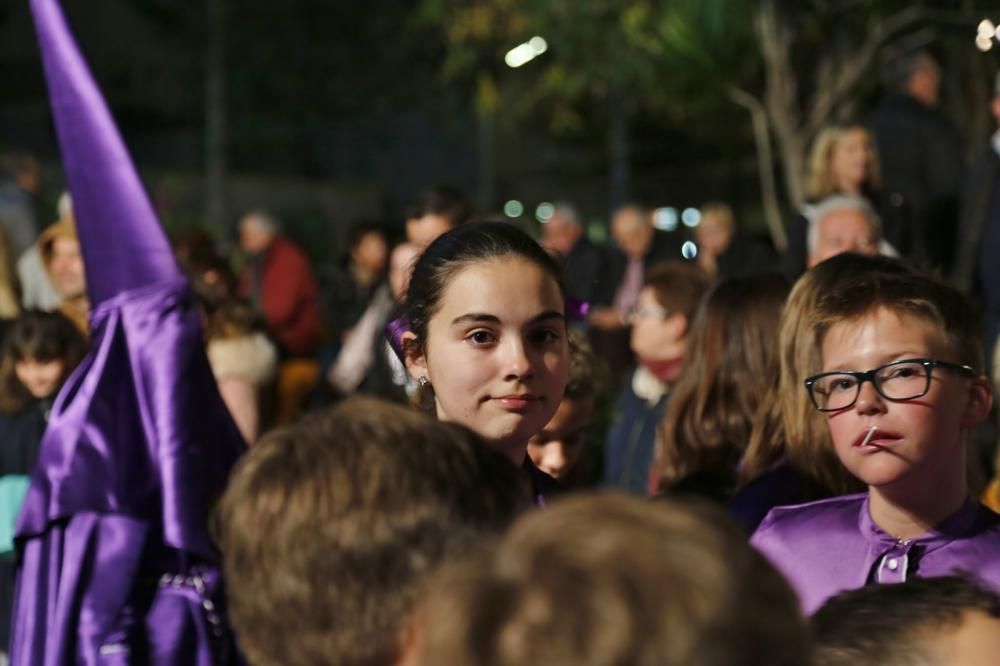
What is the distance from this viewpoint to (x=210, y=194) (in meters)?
22.3

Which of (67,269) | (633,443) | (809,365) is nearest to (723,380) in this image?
(809,365)

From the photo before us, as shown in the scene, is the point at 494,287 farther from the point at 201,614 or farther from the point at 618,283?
the point at 618,283

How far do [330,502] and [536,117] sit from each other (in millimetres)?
25387

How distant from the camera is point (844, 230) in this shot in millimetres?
5738

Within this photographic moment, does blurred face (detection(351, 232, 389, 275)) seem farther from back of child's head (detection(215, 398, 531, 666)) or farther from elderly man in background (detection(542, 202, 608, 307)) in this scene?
back of child's head (detection(215, 398, 531, 666))

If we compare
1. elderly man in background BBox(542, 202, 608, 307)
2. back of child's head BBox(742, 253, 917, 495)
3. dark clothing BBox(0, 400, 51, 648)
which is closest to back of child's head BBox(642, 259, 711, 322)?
back of child's head BBox(742, 253, 917, 495)

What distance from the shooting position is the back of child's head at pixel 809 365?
3141 millimetres

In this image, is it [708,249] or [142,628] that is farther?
[708,249]

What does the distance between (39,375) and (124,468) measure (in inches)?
95.6

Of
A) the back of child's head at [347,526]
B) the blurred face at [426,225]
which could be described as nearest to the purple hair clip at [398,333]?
the back of child's head at [347,526]

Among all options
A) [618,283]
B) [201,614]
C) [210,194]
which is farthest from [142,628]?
[210,194]

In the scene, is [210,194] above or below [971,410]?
above

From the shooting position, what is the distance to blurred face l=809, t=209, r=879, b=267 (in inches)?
223

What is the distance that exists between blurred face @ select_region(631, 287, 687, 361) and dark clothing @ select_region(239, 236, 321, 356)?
5.61m
